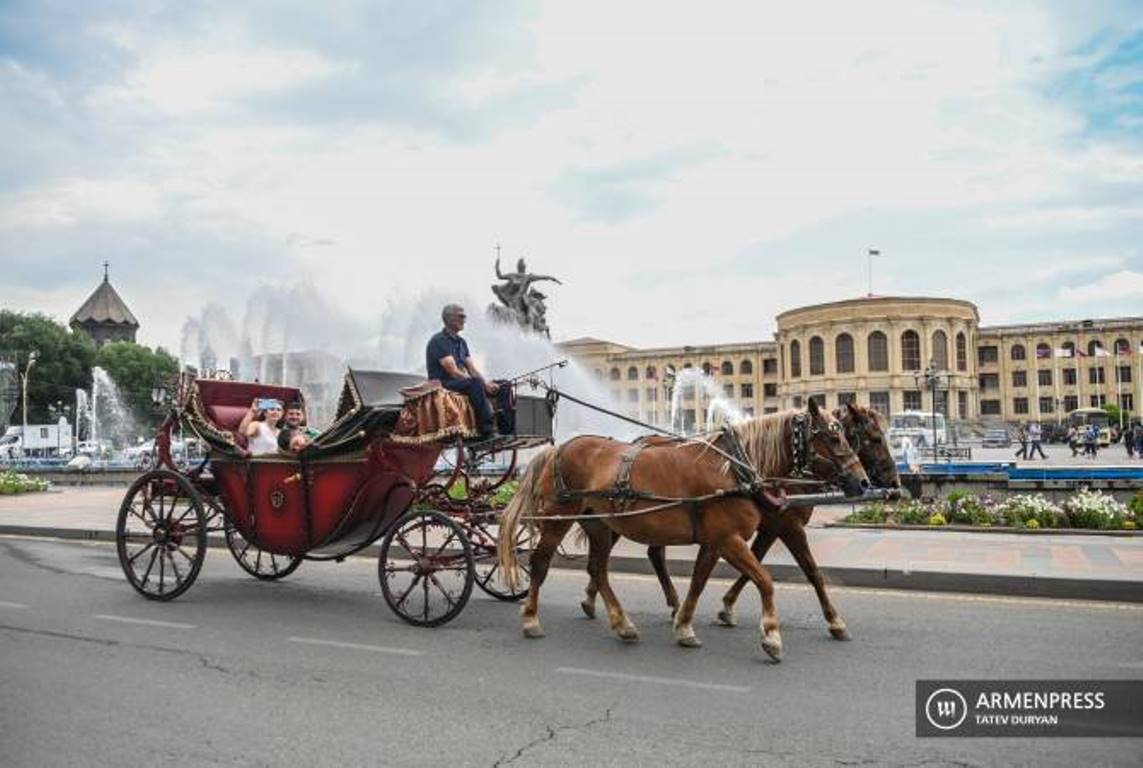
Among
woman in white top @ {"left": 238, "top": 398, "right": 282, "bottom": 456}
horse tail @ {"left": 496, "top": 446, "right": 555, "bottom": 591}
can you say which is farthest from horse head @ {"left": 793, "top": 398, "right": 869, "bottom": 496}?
woman in white top @ {"left": 238, "top": 398, "right": 282, "bottom": 456}

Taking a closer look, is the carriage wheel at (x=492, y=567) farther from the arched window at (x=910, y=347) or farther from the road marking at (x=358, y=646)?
the arched window at (x=910, y=347)

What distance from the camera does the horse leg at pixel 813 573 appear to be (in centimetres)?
711

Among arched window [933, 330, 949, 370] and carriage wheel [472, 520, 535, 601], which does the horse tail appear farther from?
arched window [933, 330, 949, 370]

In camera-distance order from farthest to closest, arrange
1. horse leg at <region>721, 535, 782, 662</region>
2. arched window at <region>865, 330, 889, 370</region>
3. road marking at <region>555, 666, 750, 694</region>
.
Answer: arched window at <region>865, 330, 889, 370</region> < horse leg at <region>721, 535, 782, 662</region> < road marking at <region>555, 666, 750, 694</region>

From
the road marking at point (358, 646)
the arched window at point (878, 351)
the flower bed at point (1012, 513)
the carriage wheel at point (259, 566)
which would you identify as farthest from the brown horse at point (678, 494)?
the arched window at point (878, 351)

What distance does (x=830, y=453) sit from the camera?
22.8 feet

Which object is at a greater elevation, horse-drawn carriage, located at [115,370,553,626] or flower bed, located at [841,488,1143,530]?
horse-drawn carriage, located at [115,370,553,626]

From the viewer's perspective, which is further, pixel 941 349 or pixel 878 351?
pixel 878 351

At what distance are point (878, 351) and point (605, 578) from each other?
9660cm

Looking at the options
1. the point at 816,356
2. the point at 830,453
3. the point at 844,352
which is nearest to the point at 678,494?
the point at 830,453

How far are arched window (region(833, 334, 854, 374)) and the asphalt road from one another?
94250mm

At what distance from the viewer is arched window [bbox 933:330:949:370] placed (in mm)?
97562

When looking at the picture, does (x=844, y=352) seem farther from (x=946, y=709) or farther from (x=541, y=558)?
(x=946, y=709)

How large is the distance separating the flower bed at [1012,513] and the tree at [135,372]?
79007 mm
